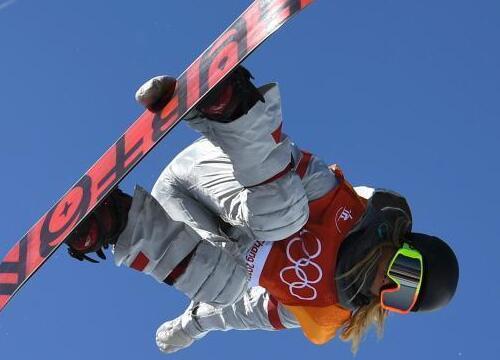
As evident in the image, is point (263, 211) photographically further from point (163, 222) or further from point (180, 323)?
point (180, 323)

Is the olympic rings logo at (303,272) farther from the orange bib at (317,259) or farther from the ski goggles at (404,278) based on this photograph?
the ski goggles at (404,278)

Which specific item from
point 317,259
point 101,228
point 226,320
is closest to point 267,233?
point 317,259

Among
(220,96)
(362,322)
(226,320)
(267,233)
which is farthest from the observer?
(226,320)

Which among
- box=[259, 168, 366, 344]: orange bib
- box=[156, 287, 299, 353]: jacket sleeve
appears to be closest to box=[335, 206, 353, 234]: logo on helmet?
box=[259, 168, 366, 344]: orange bib

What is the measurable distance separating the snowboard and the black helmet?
1.44 ft

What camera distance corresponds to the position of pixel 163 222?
3.40 ft

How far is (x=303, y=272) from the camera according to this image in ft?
3.90

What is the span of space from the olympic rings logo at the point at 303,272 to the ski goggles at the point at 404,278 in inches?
4.0

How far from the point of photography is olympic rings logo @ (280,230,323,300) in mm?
1177

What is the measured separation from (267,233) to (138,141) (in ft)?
0.83

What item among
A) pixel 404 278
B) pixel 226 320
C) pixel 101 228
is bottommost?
pixel 101 228

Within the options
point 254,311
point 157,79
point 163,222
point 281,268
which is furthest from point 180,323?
point 157,79

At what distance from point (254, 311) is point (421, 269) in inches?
14.8

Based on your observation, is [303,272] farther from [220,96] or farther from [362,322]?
[220,96]
